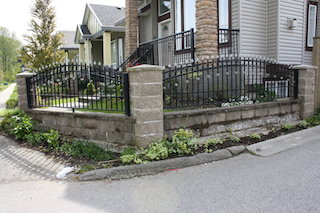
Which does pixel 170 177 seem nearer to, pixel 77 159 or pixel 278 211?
pixel 278 211

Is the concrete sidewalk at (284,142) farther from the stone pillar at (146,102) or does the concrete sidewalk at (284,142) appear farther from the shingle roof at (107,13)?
the shingle roof at (107,13)

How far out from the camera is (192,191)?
11.1 ft

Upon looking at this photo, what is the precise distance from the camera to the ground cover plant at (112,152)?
14.1 feet

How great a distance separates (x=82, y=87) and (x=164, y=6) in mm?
7264

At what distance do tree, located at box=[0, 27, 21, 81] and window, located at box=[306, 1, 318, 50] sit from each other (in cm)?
4702

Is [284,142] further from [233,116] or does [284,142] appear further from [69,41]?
[69,41]

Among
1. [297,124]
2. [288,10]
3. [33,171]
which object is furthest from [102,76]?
[288,10]

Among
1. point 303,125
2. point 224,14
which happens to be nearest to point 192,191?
point 303,125

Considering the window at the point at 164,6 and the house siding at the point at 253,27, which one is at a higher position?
the window at the point at 164,6

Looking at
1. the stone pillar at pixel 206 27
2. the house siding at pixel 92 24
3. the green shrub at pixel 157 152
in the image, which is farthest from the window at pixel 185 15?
the house siding at pixel 92 24

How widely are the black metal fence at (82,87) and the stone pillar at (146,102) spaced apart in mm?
283

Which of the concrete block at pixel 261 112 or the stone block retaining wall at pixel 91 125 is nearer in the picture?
the stone block retaining wall at pixel 91 125

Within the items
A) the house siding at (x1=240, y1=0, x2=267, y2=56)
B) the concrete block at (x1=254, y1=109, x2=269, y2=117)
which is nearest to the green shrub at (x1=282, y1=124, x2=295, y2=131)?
the concrete block at (x1=254, y1=109, x2=269, y2=117)

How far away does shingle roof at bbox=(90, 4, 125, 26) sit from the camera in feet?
53.2
